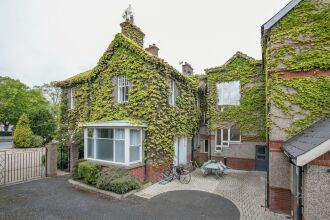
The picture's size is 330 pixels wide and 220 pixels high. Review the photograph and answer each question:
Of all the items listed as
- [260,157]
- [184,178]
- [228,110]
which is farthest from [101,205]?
[260,157]

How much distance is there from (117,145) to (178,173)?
4562 mm

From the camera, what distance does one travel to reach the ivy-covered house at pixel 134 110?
11742mm

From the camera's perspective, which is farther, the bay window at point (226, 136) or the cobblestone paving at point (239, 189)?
the bay window at point (226, 136)

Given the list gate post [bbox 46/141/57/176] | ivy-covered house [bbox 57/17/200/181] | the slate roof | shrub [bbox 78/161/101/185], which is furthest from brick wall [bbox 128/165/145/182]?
the slate roof

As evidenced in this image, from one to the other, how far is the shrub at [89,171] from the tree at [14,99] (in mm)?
38635

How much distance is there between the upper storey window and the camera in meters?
16.8

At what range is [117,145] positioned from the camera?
37.9 ft

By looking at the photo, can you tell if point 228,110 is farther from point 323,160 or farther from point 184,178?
point 323,160

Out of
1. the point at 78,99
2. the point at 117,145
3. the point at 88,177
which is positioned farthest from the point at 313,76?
the point at 78,99

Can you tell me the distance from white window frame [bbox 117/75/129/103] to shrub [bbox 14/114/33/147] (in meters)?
20.4

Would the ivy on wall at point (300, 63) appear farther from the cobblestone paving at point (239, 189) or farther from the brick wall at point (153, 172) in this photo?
the brick wall at point (153, 172)

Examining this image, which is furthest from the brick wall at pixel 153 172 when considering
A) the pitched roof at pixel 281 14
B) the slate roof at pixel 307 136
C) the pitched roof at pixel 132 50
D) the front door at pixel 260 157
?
the pitched roof at pixel 281 14

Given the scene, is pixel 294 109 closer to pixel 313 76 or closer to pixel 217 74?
pixel 313 76

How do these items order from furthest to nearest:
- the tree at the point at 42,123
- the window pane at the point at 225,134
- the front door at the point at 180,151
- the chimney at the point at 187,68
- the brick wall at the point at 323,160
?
the tree at the point at 42,123 → the chimney at the point at 187,68 → the window pane at the point at 225,134 → the front door at the point at 180,151 → the brick wall at the point at 323,160
